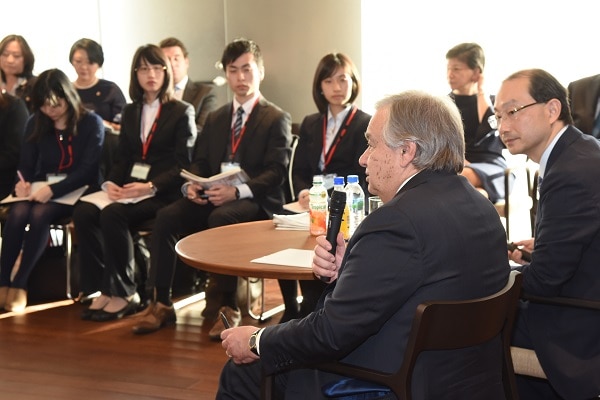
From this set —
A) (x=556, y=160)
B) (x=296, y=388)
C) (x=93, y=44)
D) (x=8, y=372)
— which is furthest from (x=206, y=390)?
(x=93, y=44)

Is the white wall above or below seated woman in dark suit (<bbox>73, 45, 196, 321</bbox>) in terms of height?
above

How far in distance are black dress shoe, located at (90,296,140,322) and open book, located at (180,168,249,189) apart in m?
0.86

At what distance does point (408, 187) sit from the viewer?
2.15 m

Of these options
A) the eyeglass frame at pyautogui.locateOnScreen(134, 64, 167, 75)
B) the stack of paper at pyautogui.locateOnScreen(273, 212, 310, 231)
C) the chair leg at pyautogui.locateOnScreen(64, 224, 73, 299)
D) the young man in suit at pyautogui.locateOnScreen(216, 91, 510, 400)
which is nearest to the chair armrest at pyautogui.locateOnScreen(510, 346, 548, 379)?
the young man in suit at pyautogui.locateOnScreen(216, 91, 510, 400)

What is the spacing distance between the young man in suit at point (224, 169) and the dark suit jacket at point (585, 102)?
5.34ft

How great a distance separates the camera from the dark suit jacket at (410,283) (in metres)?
1.99

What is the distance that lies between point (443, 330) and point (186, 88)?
16.4ft

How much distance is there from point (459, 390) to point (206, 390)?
188 cm

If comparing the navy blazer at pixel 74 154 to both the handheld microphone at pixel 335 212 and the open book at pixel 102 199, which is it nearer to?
the open book at pixel 102 199

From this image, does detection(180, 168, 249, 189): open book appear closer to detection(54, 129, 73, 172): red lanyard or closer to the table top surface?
the table top surface

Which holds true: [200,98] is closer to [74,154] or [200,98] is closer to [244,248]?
[74,154]

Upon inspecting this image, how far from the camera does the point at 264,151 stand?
16.5ft

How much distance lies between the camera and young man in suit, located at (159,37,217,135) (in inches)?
258

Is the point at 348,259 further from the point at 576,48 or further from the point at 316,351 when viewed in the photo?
the point at 576,48
